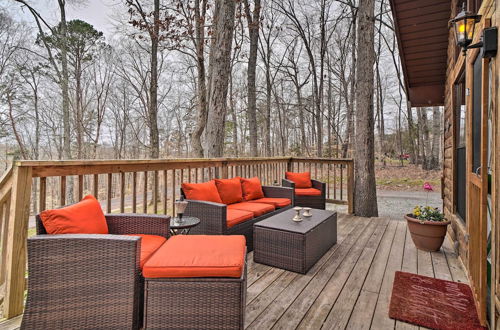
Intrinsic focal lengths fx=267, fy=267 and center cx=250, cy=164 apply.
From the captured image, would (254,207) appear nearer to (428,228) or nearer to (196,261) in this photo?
(196,261)

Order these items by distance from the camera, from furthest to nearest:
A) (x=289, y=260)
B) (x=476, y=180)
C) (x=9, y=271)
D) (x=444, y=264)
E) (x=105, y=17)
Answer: (x=105, y=17)
(x=444, y=264)
(x=289, y=260)
(x=476, y=180)
(x=9, y=271)

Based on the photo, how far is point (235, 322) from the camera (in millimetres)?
1549

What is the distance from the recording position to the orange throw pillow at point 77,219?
66.8 inches

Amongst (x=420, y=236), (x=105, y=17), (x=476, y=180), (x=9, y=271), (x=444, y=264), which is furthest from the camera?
(x=105, y=17)

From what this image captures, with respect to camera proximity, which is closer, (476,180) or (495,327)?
(495,327)

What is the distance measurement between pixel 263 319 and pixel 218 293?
1.72 ft

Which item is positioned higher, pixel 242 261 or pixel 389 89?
pixel 389 89

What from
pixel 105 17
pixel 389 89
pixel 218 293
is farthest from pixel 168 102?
pixel 218 293

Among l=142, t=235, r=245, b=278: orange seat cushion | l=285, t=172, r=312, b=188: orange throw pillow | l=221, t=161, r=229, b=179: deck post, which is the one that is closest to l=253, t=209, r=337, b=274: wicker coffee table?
l=142, t=235, r=245, b=278: orange seat cushion

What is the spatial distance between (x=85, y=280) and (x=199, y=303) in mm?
684

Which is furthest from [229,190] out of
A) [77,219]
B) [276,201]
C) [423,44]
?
[423,44]

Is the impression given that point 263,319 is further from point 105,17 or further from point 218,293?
point 105,17

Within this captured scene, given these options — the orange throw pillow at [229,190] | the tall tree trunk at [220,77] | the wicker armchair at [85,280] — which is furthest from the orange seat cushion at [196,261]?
the tall tree trunk at [220,77]

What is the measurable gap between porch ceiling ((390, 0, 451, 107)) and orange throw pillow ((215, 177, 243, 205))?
10.9 feet
